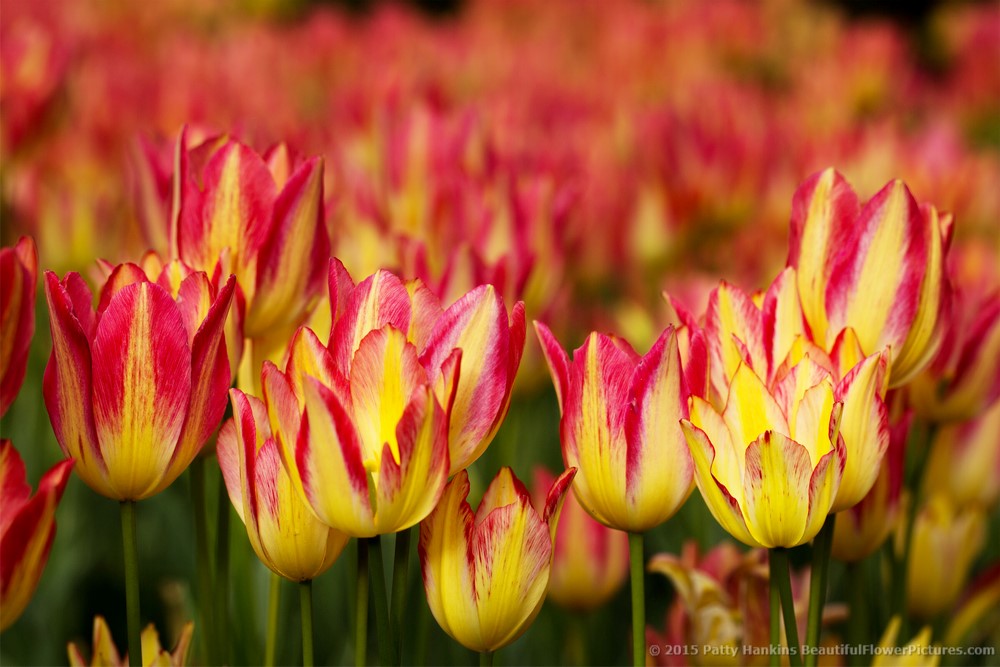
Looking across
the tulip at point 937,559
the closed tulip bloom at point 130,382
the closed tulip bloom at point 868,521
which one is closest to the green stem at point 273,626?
the closed tulip bloom at point 130,382

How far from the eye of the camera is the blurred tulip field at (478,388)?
49 cm

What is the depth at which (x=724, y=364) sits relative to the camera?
0.54 m

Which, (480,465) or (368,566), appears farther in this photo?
(480,465)

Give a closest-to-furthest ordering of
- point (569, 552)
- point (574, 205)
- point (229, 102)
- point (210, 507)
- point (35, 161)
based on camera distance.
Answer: point (210, 507) → point (569, 552) → point (574, 205) → point (35, 161) → point (229, 102)

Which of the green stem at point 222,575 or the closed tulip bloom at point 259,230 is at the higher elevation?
the closed tulip bloom at point 259,230

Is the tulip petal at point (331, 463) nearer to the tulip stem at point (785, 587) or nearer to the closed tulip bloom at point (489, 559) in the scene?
the closed tulip bloom at point (489, 559)

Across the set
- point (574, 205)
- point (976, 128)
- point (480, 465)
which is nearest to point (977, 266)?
point (574, 205)

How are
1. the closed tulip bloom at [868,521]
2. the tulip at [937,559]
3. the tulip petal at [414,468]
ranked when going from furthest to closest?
the tulip at [937,559] < the closed tulip bloom at [868,521] < the tulip petal at [414,468]

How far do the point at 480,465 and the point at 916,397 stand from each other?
0.50 meters

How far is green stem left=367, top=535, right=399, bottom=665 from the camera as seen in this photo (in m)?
0.48

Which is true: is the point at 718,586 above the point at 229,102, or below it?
below

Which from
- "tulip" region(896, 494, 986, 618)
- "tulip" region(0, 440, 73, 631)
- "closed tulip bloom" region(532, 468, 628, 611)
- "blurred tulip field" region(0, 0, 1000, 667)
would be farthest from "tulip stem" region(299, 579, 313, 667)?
"tulip" region(896, 494, 986, 618)

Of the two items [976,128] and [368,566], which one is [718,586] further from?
[976,128]

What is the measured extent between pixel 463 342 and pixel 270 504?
11 centimetres
